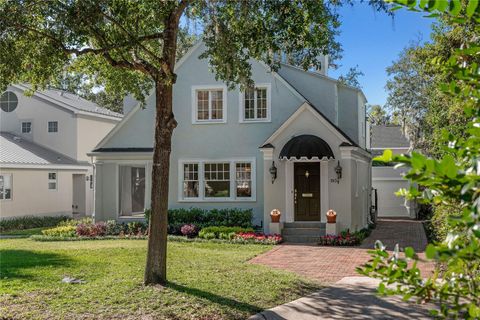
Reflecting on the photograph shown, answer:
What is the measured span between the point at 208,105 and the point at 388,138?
62.5 ft

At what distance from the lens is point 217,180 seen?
69.4 feet

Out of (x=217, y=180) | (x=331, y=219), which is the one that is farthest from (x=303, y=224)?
(x=217, y=180)

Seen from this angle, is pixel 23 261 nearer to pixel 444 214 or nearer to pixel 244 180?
pixel 244 180

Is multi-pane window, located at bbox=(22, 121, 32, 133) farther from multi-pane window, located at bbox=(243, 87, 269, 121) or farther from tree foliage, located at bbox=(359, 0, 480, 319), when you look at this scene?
tree foliage, located at bbox=(359, 0, 480, 319)

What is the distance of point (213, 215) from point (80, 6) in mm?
11722

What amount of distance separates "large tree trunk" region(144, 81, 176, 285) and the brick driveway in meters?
3.58

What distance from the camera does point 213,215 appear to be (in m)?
20.1

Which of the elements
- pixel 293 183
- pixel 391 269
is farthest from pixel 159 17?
pixel 293 183

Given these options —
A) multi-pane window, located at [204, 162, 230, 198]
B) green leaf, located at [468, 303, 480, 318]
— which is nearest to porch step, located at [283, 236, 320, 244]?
multi-pane window, located at [204, 162, 230, 198]

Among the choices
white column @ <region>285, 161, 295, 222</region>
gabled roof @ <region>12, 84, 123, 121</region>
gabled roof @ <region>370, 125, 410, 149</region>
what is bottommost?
white column @ <region>285, 161, 295, 222</region>

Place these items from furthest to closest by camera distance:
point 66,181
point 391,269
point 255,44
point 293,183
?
point 66,181, point 293,183, point 255,44, point 391,269

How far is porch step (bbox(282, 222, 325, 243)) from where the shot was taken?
60.4ft

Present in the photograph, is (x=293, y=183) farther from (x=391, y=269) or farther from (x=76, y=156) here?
(x=391, y=269)

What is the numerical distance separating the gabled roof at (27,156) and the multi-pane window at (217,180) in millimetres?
9144
